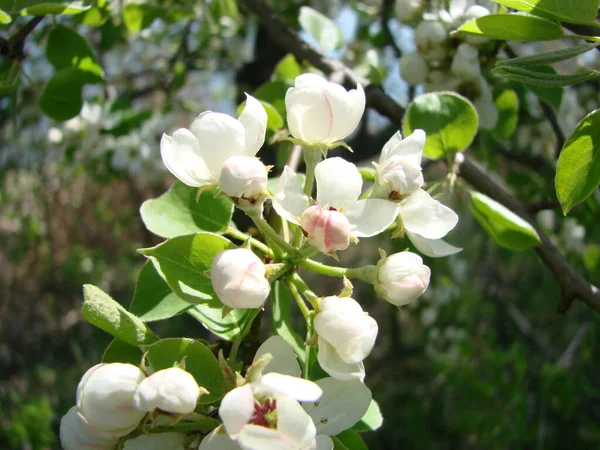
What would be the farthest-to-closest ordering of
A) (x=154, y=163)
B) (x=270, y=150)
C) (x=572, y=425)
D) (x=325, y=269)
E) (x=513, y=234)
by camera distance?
1. (x=572, y=425)
2. (x=154, y=163)
3. (x=270, y=150)
4. (x=513, y=234)
5. (x=325, y=269)

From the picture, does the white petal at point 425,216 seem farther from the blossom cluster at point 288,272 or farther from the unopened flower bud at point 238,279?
the unopened flower bud at point 238,279

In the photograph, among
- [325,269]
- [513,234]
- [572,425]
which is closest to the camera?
[325,269]

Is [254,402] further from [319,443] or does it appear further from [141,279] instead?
[141,279]

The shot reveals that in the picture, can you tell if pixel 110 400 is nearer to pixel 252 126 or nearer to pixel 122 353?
pixel 122 353

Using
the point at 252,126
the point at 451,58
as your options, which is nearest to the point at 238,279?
the point at 252,126

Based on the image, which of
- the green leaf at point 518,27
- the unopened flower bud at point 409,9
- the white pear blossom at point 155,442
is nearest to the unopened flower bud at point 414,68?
the unopened flower bud at point 409,9

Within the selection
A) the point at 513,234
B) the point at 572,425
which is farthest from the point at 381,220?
the point at 572,425
